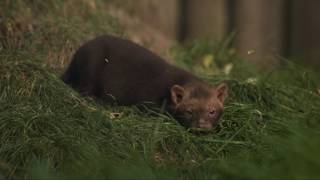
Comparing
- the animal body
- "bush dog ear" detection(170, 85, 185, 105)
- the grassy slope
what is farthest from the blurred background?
"bush dog ear" detection(170, 85, 185, 105)

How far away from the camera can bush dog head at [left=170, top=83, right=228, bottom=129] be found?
8820mm

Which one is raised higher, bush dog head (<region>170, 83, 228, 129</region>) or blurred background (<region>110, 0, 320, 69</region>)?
blurred background (<region>110, 0, 320, 69</region>)

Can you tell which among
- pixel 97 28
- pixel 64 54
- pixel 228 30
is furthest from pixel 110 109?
pixel 228 30

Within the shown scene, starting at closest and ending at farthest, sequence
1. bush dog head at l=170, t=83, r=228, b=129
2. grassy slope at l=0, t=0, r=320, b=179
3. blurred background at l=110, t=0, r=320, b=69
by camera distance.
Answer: grassy slope at l=0, t=0, r=320, b=179
bush dog head at l=170, t=83, r=228, b=129
blurred background at l=110, t=0, r=320, b=69

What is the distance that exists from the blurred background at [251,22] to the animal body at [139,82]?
158 inches

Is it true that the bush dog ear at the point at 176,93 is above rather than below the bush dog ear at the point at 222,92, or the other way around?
below

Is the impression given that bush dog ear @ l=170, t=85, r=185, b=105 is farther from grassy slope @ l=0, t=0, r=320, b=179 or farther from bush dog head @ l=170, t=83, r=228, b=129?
grassy slope @ l=0, t=0, r=320, b=179

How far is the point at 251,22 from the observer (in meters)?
14.1

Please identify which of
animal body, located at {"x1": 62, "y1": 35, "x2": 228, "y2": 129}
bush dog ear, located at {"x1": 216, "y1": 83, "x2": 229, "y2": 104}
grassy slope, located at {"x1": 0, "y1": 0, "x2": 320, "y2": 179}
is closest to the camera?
grassy slope, located at {"x1": 0, "y1": 0, "x2": 320, "y2": 179}

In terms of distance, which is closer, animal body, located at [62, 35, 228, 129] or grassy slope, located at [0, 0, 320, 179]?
grassy slope, located at [0, 0, 320, 179]

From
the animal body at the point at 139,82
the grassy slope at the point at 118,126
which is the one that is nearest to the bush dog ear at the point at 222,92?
the animal body at the point at 139,82

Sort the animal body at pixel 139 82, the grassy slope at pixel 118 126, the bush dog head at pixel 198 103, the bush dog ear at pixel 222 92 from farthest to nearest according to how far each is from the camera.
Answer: the bush dog ear at pixel 222 92, the animal body at pixel 139 82, the bush dog head at pixel 198 103, the grassy slope at pixel 118 126

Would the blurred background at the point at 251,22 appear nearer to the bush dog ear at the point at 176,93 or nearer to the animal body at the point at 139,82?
the animal body at the point at 139,82

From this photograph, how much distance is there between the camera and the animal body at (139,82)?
8.93 meters
